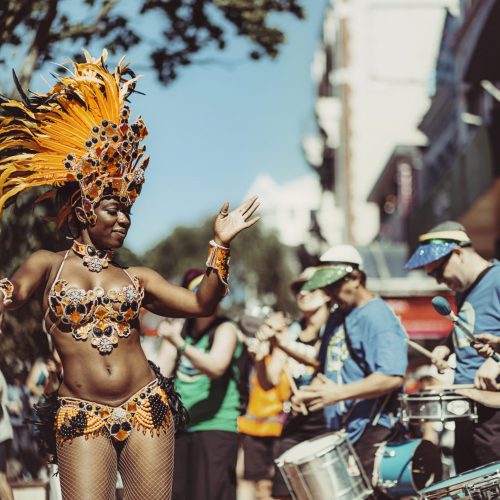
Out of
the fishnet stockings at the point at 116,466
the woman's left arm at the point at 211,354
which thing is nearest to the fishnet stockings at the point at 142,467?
the fishnet stockings at the point at 116,466

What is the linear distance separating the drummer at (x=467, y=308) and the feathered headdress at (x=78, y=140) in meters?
2.10

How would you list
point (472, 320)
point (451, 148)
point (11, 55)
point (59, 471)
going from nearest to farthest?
point (59, 471) < point (472, 320) < point (11, 55) < point (451, 148)

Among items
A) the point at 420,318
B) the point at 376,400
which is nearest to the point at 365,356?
the point at 376,400

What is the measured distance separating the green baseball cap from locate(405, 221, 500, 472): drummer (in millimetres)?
539

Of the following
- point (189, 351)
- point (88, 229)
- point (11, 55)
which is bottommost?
point (189, 351)

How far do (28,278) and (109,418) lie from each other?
0.67 meters

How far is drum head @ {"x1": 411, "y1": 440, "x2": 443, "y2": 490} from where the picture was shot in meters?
5.92

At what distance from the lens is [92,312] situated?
448cm

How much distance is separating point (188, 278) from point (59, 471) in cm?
347

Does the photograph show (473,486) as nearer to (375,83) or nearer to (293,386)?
(293,386)

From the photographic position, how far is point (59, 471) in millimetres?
4422

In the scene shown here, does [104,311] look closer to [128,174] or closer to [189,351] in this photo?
[128,174]

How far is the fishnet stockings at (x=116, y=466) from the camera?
14.2 ft

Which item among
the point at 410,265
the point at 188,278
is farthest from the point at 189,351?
the point at 410,265
